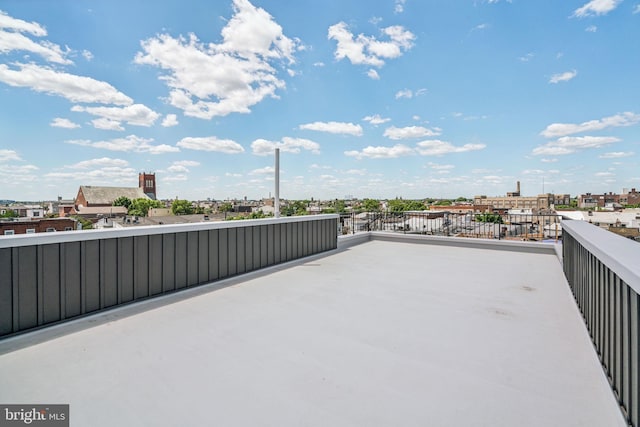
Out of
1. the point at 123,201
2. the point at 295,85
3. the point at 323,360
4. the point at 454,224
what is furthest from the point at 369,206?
the point at 323,360

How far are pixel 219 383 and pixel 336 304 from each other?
4.65 feet

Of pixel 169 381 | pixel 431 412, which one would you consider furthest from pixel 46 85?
pixel 431 412

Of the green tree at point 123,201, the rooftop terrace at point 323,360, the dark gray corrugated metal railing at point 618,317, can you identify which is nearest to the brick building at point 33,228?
the rooftop terrace at point 323,360

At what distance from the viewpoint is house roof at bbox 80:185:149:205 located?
697 centimetres

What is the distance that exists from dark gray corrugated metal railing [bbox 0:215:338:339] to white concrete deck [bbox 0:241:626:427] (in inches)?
14.3

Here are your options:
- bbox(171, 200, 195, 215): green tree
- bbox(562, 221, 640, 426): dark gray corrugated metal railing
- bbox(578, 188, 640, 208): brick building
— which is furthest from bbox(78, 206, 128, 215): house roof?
bbox(578, 188, 640, 208): brick building

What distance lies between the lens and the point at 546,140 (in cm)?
1343

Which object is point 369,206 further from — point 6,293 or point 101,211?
point 6,293

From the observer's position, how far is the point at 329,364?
1.73 metres

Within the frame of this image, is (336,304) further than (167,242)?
No

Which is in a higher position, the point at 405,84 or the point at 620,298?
the point at 405,84

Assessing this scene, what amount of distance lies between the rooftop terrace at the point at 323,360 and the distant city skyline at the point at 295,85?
2.81m

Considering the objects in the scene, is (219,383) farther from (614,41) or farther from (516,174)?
(516,174)

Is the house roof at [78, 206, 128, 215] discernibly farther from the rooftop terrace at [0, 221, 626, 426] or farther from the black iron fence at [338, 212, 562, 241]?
the black iron fence at [338, 212, 562, 241]
